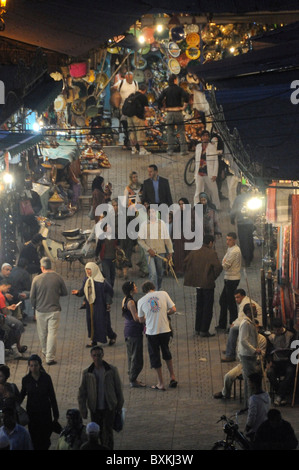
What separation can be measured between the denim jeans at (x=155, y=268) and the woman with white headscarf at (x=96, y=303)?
2.34 metres

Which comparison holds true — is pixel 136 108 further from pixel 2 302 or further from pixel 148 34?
pixel 2 302

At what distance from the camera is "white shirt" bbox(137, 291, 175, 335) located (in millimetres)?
16969

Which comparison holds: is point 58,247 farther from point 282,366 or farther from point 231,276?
point 282,366

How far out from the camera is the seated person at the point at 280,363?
52.5 feet

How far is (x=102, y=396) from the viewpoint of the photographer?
14438 millimetres

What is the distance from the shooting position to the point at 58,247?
23000 millimetres

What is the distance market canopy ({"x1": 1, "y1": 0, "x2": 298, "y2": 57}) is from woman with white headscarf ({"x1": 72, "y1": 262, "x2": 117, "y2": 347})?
7610 mm

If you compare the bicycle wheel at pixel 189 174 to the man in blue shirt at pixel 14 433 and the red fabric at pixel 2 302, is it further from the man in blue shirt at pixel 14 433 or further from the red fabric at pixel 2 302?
the man in blue shirt at pixel 14 433

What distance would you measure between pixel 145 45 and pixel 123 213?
35.2 ft

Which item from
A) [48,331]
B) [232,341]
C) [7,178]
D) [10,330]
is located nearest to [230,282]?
[232,341]

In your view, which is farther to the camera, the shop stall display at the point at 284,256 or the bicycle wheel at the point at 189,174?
the bicycle wheel at the point at 189,174

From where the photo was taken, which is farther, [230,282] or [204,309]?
[230,282]

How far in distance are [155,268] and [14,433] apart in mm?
8286

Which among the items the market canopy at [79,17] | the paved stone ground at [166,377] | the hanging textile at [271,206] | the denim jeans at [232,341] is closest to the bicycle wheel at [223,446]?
the paved stone ground at [166,377]
